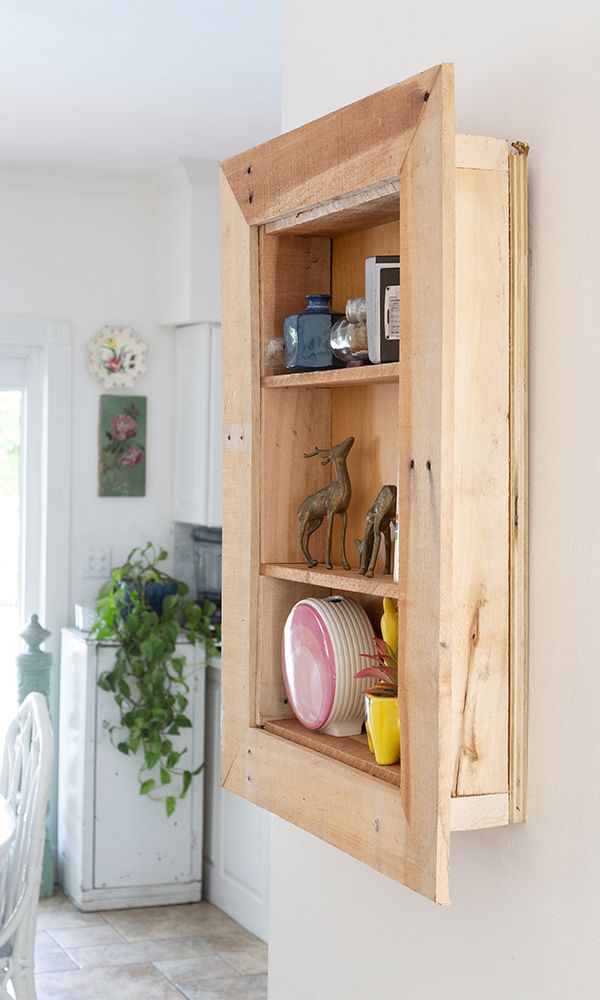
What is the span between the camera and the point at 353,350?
1.59 m

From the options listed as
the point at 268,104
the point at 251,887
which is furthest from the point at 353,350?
the point at 251,887

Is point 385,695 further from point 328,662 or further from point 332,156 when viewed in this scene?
point 332,156

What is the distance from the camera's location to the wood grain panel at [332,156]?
133 centimetres

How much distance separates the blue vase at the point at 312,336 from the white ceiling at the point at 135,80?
1.34 metres

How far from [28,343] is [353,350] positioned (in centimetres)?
307

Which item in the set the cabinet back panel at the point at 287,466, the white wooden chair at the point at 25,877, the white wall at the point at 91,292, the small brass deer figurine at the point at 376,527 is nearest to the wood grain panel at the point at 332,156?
the cabinet back panel at the point at 287,466

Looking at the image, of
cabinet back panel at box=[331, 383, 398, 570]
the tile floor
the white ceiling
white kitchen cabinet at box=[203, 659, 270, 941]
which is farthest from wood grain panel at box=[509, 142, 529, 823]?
white kitchen cabinet at box=[203, 659, 270, 941]

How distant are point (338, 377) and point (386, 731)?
437 mm

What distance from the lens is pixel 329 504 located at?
5.54 feet

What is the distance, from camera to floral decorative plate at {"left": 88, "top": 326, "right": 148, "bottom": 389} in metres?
4.48

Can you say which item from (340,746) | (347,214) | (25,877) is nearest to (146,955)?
(25,877)

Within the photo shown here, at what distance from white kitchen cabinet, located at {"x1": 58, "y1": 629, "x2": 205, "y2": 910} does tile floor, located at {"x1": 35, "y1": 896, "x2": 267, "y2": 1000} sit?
0.27 feet

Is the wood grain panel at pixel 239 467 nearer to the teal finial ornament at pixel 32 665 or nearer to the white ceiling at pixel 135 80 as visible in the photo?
the white ceiling at pixel 135 80

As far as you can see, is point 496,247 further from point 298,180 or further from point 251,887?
point 251,887
